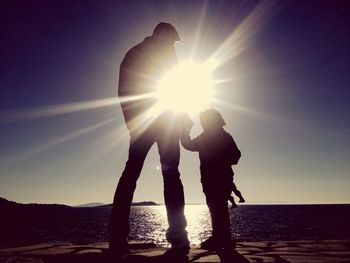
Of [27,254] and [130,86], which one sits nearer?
[27,254]

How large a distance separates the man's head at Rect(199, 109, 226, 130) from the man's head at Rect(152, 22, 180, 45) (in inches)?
53.4

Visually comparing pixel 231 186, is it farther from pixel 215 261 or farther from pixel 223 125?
pixel 215 261

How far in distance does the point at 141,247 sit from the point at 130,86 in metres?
2.18

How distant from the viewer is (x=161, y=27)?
4281mm

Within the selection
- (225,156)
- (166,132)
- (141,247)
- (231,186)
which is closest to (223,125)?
(225,156)

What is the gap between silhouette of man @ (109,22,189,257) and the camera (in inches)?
146

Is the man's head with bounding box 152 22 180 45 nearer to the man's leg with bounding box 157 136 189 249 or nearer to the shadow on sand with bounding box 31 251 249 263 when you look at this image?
the man's leg with bounding box 157 136 189 249

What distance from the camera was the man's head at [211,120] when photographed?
5.18 m

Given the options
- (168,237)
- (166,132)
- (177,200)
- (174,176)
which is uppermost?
(166,132)

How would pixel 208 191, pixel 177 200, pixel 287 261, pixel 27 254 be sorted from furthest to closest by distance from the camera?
pixel 208 191 → pixel 177 200 → pixel 27 254 → pixel 287 261

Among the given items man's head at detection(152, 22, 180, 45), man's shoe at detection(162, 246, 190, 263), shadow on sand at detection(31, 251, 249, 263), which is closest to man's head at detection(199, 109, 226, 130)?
man's head at detection(152, 22, 180, 45)

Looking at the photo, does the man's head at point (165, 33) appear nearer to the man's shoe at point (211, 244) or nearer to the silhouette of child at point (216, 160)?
the silhouette of child at point (216, 160)

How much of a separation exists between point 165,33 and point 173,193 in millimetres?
2017

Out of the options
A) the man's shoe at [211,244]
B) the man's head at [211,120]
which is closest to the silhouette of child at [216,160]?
the man's head at [211,120]
